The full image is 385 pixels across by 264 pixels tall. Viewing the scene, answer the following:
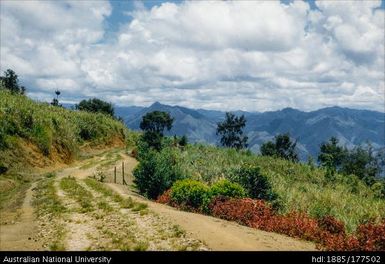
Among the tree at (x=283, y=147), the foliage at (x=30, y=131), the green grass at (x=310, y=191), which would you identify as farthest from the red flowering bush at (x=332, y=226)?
the tree at (x=283, y=147)

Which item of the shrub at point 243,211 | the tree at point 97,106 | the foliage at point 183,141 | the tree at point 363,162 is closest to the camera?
the shrub at point 243,211

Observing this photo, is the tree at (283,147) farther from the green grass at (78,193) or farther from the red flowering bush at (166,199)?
the red flowering bush at (166,199)

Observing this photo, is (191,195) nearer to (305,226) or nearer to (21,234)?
(305,226)

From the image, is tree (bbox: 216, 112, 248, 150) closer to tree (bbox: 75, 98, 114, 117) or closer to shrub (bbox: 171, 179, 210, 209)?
tree (bbox: 75, 98, 114, 117)

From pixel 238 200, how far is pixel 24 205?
37.6ft

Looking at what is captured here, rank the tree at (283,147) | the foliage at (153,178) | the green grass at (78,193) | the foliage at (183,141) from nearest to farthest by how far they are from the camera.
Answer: the green grass at (78,193)
the foliage at (153,178)
the foliage at (183,141)
the tree at (283,147)

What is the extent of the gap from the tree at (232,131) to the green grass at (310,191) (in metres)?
65.4

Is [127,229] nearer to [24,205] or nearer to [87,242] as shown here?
[87,242]

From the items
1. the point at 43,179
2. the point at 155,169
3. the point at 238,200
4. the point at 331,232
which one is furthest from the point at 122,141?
the point at 331,232

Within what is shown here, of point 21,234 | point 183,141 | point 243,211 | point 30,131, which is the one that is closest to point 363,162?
point 183,141

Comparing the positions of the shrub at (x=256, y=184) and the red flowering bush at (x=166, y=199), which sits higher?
the shrub at (x=256, y=184)

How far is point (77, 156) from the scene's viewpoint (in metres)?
51.4

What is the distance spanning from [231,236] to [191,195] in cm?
800

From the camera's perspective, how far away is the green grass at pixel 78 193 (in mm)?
22050
